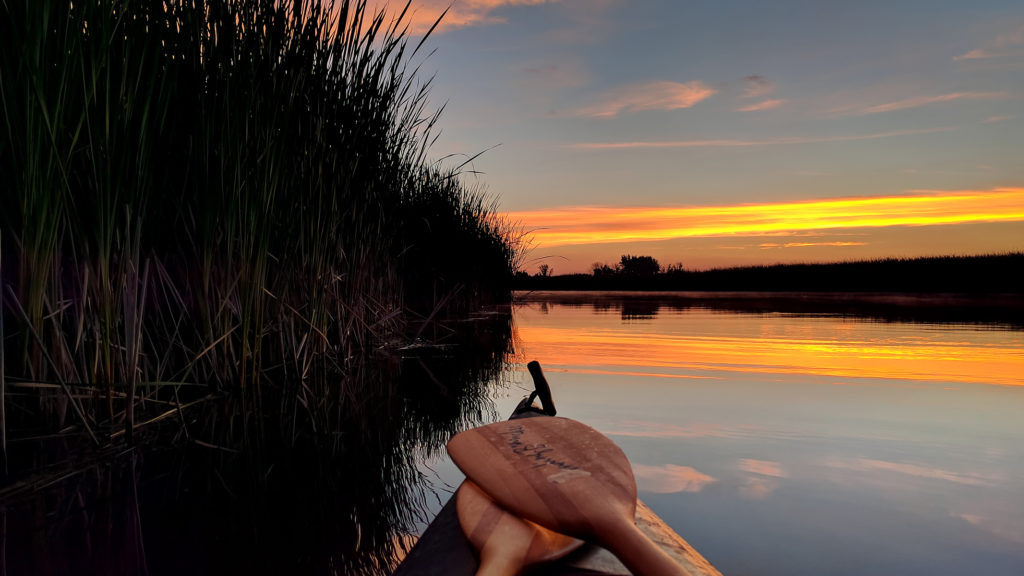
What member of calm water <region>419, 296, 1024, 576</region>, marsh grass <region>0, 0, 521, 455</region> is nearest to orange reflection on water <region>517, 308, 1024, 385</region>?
calm water <region>419, 296, 1024, 576</region>

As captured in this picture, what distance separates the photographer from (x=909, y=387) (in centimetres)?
359

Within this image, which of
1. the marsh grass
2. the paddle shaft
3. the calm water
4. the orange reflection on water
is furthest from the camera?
the orange reflection on water

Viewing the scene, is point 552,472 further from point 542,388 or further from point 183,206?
point 183,206

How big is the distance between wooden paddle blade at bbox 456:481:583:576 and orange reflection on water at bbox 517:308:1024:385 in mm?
3100

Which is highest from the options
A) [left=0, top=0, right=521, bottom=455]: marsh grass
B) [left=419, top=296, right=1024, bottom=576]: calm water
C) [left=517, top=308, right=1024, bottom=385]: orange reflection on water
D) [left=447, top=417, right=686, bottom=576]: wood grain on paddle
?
[left=0, top=0, right=521, bottom=455]: marsh grass

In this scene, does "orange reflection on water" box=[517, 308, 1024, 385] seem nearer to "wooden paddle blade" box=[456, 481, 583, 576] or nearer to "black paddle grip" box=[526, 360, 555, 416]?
"black paddle grip" box=[526, 360, 555, 416]

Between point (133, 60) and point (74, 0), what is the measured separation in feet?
0.74

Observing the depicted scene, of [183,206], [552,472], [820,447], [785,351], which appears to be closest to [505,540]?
[552,472]

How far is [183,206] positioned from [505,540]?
2211 mm

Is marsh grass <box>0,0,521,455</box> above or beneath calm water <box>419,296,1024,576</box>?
above

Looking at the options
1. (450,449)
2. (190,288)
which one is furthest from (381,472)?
(190,288)

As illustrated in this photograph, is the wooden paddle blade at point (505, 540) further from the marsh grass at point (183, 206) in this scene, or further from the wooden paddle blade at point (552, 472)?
the marsh grass at point (183, 206)

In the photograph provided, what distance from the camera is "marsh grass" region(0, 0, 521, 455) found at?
1812 mm

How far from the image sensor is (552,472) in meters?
1.15
